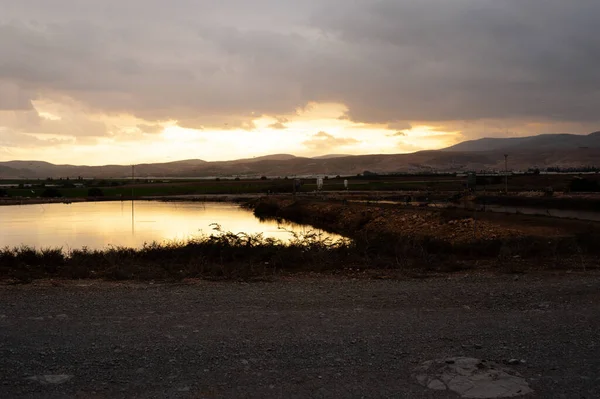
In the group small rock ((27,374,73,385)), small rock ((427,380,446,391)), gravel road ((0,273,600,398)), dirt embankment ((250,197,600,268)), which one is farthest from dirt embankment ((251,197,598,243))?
small rock ((27,374,73,385))

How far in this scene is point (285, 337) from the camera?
6.41 meters

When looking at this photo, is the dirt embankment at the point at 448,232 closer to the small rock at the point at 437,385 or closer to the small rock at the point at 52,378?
the small rock at the point at 437,385

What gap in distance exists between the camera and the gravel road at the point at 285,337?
16.5 feet

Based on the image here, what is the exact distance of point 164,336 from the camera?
644 centimetres

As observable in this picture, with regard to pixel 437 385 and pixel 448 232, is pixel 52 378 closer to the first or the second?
pixel 437 385

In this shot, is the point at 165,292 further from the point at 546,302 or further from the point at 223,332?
the point at 546,302

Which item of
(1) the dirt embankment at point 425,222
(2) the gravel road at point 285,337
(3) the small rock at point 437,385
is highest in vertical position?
(2) the gravel road at point 285,337

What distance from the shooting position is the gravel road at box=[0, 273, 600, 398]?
5.03 m

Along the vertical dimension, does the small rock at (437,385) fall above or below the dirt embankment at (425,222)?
above

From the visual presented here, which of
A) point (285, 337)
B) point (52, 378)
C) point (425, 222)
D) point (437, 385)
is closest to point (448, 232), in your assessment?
point (425, 222)

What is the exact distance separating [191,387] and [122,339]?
1751 mm

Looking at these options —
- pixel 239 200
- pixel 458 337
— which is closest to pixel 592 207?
pixel 458 337

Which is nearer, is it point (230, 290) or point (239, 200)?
point (230, 290)

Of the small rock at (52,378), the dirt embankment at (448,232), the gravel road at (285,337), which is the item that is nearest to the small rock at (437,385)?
the gravel road at (285,337)
